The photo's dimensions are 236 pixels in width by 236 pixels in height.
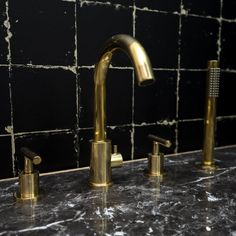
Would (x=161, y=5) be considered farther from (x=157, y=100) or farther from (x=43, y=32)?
(x=43, y=32)

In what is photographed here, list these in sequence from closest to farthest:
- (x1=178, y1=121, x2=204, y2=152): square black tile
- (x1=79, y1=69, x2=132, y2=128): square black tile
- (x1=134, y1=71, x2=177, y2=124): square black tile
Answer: (x1=79, y1=69, x2=132, y2=128): square black tile, (x1=134, y1=71, x2=177, y2=124): square black tile, (x1=178, y1=121, x2=204, y2=152): square black tile

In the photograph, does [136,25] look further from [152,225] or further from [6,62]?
[152,225]

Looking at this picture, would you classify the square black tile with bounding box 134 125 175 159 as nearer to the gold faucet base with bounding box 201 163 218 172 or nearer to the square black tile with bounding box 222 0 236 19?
the gold faucet base with bounding box 201 163 218 172

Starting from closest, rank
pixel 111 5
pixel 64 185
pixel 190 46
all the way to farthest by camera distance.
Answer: pixel 64 185 → pixel 111 5 → pixel 190 46

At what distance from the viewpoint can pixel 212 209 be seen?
65 centimetres

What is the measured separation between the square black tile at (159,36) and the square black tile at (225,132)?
337mm

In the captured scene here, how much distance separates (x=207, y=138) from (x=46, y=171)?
0.51 meters

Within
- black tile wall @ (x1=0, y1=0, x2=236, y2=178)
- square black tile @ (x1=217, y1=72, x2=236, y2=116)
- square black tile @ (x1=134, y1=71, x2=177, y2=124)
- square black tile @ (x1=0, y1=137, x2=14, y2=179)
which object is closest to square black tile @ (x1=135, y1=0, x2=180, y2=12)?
black tile wall @ (x1=0, y1=0, x2=236, y2=178)

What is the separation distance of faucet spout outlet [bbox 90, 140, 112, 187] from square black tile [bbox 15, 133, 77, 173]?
0.15m

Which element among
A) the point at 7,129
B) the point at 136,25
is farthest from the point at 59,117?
the point at 136,25

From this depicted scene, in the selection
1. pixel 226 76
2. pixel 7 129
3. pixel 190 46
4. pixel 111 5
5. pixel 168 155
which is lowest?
pixel 168 155

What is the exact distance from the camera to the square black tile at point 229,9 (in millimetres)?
1150

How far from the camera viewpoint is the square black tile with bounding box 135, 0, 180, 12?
38.6 inches

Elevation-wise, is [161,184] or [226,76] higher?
[226,76]
